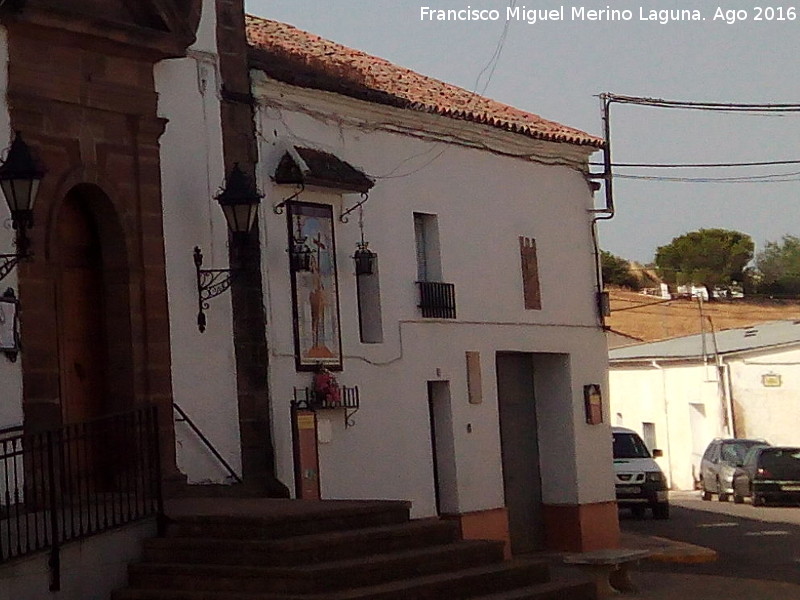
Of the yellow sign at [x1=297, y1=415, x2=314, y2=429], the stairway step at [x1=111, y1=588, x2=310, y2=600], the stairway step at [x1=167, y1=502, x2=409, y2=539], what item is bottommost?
the stairway step at [x1=111, y1=588, x2=310, y2=600]

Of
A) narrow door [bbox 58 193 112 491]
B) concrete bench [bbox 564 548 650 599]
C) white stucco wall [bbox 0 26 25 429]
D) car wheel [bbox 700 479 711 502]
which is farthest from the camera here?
car wheel [bbox 700 479 711 502]

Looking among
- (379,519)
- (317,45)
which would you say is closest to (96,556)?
(379,519)

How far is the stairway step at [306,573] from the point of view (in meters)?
10.9

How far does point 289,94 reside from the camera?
15828 millimetres

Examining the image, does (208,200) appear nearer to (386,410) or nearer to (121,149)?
(121,149)

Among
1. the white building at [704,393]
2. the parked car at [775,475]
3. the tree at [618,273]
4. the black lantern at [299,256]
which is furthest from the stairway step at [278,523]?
the tree at [618,273]

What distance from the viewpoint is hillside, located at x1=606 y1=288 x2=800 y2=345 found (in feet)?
197

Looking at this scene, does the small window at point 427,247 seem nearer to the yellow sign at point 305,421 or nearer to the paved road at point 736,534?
the yellow sign at point 305,421

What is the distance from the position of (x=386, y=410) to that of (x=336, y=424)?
95cm

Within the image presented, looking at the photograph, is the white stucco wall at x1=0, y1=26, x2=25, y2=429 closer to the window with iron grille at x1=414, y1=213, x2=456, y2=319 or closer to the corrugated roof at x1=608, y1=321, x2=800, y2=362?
the window with iron grille at x1=414, y1=213, x2=456, y2=319

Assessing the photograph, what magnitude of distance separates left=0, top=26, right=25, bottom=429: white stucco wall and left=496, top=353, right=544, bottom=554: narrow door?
804 cm

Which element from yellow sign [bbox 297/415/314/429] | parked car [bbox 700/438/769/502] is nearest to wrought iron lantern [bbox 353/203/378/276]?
yellow sign [bbox 297/415/314/429]

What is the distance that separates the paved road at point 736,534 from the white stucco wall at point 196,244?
6460mm

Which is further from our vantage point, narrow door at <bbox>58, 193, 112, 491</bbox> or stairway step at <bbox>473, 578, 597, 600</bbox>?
narrow door at <bbox>58, 193, 112, 491</bbox>
